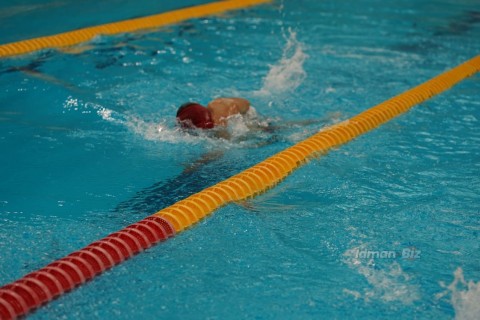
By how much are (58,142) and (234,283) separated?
86.2 inches

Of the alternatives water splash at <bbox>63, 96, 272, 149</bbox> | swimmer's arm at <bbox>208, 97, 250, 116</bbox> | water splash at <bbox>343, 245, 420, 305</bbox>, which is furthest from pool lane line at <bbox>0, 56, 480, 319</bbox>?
water splash at <bbox>343, 245, 420, 305</bbox>

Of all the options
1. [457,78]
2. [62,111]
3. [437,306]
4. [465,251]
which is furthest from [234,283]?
[457,78]

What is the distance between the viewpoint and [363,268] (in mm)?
2994

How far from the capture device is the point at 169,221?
130 inches

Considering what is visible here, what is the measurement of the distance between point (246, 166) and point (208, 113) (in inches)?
A: 21.1

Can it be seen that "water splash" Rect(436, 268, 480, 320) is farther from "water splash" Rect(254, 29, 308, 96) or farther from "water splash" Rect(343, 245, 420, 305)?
"water splash" Rect(254, 29, 308, 96)

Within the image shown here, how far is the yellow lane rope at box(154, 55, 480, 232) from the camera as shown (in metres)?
3.46

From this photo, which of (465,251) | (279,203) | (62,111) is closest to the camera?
(465,251)

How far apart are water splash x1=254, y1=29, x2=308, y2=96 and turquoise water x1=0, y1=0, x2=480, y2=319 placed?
0.02 meters

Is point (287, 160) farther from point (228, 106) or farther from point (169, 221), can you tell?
point (169, 221)

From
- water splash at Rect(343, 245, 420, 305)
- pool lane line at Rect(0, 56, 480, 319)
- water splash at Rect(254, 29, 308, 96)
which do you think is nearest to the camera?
pool lane line at Rect(0, 56, 480, 319)

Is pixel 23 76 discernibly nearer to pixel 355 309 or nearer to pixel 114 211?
pixel 114 211

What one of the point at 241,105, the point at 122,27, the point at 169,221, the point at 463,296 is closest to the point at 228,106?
the point at 241,105

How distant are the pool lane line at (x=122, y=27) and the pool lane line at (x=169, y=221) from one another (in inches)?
138
